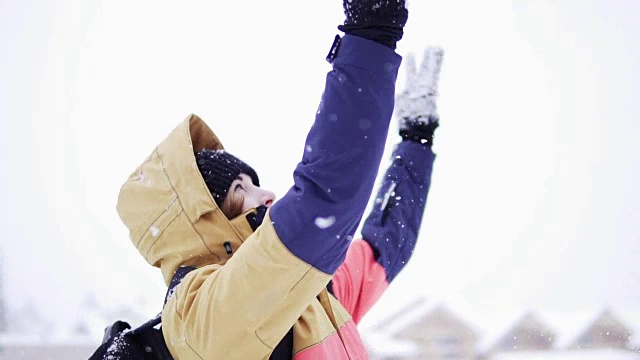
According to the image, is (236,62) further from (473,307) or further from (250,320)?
(250,320)

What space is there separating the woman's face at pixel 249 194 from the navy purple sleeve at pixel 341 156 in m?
0.61

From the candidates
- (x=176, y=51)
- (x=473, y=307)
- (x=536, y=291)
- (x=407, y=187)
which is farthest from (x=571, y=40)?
A: (x=407, y=187)

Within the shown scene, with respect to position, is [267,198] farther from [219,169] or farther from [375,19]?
[375,19]

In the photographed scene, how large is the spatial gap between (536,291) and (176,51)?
136698 mm

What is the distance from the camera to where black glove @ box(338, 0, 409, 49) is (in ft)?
3.38

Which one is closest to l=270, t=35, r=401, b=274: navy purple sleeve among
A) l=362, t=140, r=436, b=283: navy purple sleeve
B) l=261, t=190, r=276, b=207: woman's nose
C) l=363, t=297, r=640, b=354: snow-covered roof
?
l=261, t=190, r=276, b=207: woman's nose

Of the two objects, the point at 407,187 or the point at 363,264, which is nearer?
the point at 363,264

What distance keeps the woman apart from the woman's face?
0.15 m

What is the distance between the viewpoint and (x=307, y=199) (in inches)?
39.7

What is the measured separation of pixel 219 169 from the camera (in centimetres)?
167

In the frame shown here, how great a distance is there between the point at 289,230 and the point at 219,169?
2.32ft

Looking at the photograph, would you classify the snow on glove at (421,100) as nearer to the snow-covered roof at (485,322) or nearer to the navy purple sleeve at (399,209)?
the navy purple sleeve at (399,209)

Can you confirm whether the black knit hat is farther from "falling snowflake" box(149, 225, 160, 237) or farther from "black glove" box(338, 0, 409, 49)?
"black glove" box(338, 0, 409, 49)

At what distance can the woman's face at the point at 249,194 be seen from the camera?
1.65 meters
